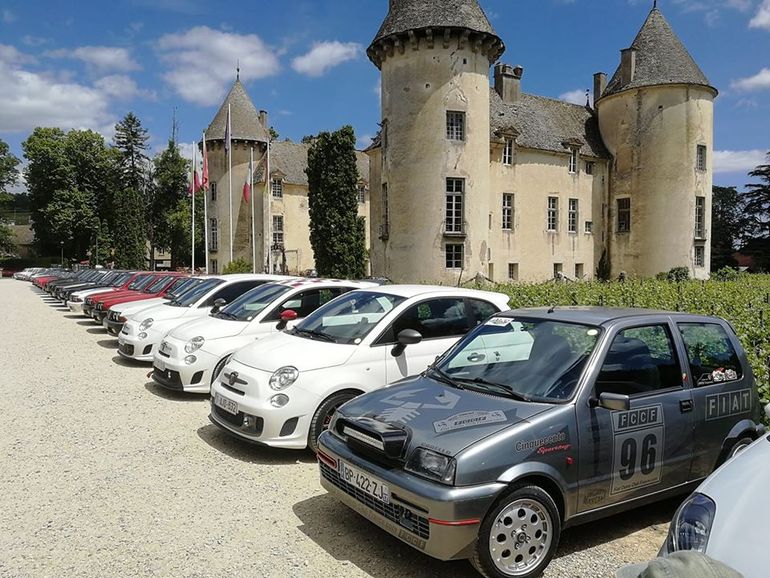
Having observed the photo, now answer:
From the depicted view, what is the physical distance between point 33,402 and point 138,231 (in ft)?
174

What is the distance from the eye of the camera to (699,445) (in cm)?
466

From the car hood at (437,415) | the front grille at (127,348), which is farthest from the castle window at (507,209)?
the car hood at (437,415)

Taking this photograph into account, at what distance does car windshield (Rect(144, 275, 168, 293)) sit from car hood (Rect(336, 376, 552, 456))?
14.9 metres

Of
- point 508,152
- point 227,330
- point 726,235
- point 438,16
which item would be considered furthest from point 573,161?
point 726,235

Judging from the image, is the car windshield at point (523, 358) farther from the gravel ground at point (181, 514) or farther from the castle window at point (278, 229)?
the castle window at point (278, 229)

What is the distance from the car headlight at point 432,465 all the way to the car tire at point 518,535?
386 mm

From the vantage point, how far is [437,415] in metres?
4.07

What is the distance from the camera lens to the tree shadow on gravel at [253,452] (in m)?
6.21

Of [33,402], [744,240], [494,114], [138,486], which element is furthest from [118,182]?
[744,240]

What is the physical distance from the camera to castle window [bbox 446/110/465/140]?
29.4 meters

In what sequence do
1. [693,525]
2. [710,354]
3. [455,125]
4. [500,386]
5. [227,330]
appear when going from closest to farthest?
[693,525]
[500,386]
[710,354]
[227,330]
[455,125]

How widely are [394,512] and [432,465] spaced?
45cm

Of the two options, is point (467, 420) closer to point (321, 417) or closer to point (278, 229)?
point (321, 417)

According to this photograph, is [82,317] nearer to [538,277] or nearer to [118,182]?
[538,277]
